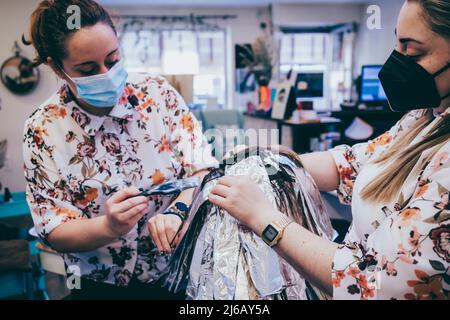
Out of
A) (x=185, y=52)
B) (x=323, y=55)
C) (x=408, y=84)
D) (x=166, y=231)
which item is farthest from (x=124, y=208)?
(x=323, y=55)

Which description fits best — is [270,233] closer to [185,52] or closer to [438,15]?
[438,15]

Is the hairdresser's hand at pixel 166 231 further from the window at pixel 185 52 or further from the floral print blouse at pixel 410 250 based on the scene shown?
the window at pixel 185 52

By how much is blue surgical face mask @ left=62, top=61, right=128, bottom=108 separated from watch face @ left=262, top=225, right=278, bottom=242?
60 centimetres

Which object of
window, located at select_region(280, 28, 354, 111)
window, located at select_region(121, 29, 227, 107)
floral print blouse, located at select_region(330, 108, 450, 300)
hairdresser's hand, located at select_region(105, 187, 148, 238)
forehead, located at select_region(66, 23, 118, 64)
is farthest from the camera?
window, located at select_region(280, 28, 354, 111)

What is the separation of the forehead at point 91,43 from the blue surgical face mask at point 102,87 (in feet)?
0.16

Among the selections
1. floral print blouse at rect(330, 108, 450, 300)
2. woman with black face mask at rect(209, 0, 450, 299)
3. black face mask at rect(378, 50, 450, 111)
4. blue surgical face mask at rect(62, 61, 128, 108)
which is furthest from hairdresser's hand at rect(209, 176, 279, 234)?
blue surgical face mask at rect(62, 61, 128, 108)

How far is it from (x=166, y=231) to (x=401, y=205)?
46 cm

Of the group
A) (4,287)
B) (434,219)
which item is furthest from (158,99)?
(4,287)

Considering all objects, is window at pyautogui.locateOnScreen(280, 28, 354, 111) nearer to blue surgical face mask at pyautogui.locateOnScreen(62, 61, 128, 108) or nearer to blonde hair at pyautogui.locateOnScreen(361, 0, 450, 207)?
blue surgical face mask at pyautogui.locateOnScreen(62, 61, 128, 108)

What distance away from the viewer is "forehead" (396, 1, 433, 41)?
0.59 m

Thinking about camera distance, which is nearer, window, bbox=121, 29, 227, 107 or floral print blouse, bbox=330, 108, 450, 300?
floral print blouse, bbox=330, 108, 450, 300

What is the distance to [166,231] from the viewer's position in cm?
78

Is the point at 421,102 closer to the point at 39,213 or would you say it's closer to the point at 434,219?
the point at 434,219
